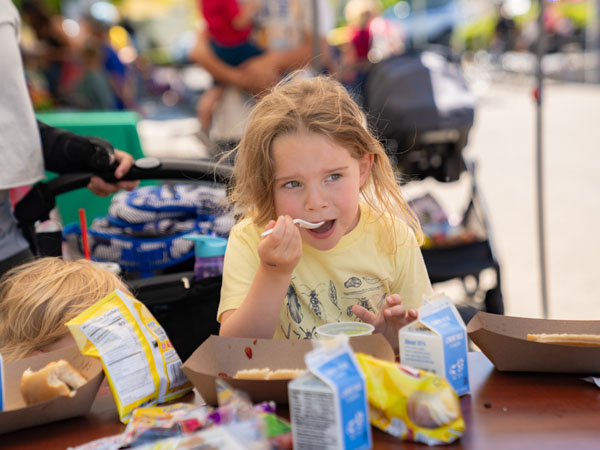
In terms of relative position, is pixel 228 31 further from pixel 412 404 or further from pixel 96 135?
pixel 412 404

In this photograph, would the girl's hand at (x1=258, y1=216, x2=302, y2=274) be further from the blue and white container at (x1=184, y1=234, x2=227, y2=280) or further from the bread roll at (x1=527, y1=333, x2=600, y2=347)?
the blue and white container at (x1=184, y1=234, x2=227, y2=280)

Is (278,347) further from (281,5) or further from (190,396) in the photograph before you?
(281,5)

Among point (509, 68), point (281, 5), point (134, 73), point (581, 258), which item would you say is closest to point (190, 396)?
point (281, 5)

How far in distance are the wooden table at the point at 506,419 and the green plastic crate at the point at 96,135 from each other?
2.60 meters

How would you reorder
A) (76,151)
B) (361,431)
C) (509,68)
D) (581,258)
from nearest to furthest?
(361,431)
(76,151)
(581,258)
(509,68)

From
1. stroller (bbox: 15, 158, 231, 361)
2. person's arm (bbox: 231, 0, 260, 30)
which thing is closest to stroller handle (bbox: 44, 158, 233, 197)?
stroller (bbox: 15, 158, 231, 361)

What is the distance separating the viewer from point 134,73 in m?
14.7

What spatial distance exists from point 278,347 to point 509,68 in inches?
780

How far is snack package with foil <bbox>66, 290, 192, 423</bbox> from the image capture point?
1.17m

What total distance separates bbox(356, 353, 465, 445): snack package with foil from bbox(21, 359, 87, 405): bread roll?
0.50m

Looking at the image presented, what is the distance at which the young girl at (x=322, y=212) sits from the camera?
5.05 feet

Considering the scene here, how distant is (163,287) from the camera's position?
1938mm

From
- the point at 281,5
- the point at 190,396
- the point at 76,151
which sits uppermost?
the point at 281,5

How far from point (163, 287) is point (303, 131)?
25.6 inches
